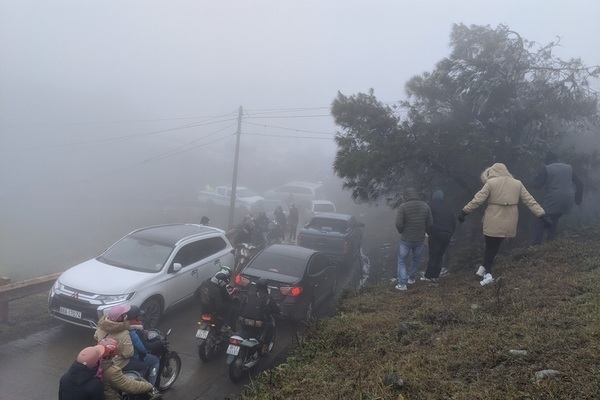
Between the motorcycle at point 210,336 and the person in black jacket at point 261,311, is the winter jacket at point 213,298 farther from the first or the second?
the person in black jacket at point 261,311

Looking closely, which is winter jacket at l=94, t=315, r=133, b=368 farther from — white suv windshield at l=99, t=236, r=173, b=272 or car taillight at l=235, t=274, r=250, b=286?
car taillight at l=235, t=274, r=250, b=286

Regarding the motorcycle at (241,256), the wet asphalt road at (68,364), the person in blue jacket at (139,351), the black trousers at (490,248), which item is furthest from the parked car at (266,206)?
the person in blue jacket at (139,351)

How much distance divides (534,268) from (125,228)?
18452 mm

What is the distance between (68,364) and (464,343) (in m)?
5.49

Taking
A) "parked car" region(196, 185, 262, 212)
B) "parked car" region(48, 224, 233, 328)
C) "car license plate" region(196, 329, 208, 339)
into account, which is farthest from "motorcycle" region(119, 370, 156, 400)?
"parked car" region(196, 185, 262, 212)

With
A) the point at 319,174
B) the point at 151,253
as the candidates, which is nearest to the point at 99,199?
the point at 319,174

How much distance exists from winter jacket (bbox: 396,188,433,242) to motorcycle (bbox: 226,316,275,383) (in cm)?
301

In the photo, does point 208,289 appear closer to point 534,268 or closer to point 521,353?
point 521,353

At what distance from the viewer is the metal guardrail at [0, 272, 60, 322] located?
8.00 meters

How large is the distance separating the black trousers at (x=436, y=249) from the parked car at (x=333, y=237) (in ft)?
16.5

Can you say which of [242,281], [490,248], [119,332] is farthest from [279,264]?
[119,332]

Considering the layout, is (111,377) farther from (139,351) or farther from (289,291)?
(289,291)

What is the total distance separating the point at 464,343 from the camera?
15.8 ft

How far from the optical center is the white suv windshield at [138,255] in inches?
342
